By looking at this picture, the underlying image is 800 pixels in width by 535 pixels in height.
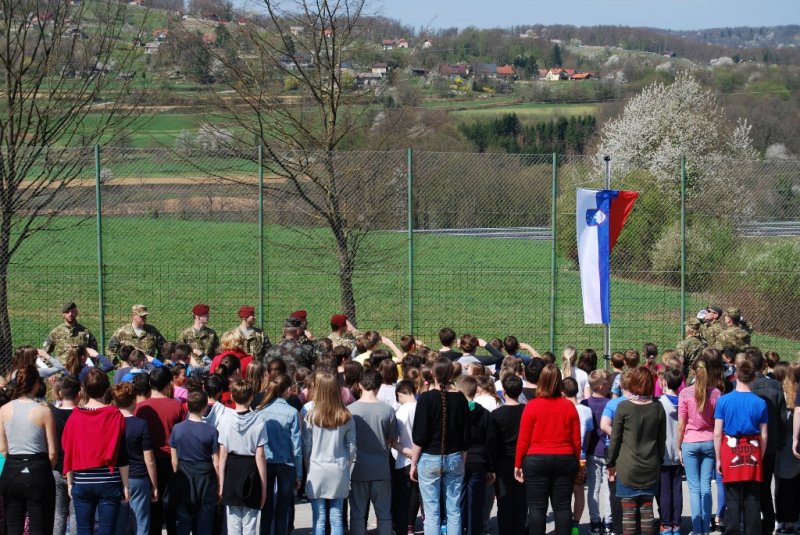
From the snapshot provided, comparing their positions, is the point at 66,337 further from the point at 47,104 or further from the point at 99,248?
the point at 47,104

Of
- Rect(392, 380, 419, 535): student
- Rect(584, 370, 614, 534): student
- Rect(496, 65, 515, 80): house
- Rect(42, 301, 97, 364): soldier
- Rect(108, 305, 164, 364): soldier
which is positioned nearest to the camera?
Rect(392, 380, 419, 535): student

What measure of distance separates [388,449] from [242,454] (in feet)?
4.19

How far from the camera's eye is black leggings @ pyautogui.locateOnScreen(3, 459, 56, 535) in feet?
25.7

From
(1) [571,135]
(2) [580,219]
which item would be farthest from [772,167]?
(1) [571,135]

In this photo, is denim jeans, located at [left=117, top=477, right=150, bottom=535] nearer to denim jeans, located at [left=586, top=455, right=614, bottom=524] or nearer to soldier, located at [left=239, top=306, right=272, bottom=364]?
denim jeans, located at [left=586, top=455, right=614, bottom=524]

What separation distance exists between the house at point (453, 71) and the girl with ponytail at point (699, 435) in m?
75.8

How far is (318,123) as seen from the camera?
17500mm

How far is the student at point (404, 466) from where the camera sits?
28.5 feet

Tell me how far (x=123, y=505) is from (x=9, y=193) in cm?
822

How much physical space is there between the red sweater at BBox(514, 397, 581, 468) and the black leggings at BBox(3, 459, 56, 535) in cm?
371

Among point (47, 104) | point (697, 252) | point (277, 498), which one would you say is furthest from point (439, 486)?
point (47, 104)

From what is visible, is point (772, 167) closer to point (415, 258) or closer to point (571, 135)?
point (415, 258)

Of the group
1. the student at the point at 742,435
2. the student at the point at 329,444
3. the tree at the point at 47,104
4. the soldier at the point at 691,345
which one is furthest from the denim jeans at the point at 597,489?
the tree at the point at 47,104

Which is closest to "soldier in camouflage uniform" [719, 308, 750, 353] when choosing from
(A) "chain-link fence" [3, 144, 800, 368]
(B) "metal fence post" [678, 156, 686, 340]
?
(B) "metal fence post" [678, 156, 686, 340]
